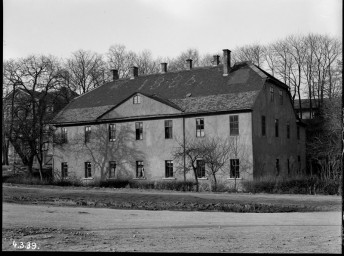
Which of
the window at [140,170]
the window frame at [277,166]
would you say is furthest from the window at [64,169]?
the window frame at [277,166]

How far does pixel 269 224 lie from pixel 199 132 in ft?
78.2

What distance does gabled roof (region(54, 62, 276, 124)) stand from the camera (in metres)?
37.8

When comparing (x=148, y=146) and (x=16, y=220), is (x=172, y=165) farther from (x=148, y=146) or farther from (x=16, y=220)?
(x=16, y=220)

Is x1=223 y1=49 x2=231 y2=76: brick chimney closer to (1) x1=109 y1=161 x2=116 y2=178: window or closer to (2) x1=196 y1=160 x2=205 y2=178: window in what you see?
(2) x1=196 y1=160 x2=205 y2=178: window

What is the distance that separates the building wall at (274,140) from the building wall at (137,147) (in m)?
1.19

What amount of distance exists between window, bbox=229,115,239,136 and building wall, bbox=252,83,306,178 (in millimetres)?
1325

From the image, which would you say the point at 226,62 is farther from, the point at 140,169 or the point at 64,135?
the point at 64,135

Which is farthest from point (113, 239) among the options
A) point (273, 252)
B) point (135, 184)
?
point (135, 184)

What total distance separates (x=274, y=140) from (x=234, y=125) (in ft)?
16.6

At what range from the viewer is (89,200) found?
23.8 metres

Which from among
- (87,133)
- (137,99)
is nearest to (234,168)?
(137,99)

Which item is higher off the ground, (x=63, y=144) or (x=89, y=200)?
(x=63, y=144)

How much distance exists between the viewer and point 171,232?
497 inches

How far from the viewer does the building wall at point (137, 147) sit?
120 feet
